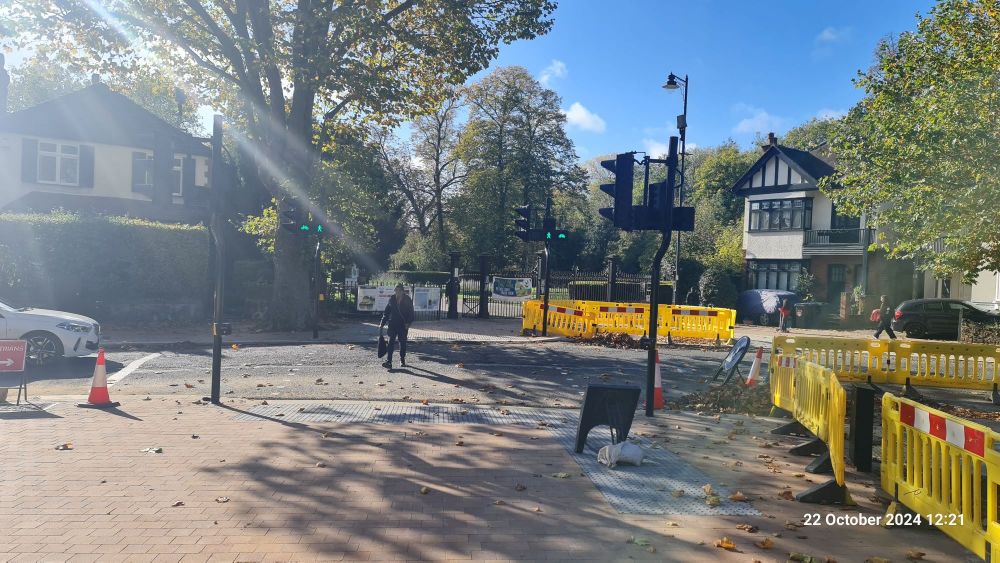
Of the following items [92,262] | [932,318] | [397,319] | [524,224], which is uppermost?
[524,224]

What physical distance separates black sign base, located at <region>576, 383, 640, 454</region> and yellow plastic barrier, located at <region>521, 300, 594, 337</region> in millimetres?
12841

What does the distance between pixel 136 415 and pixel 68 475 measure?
2.74 meters

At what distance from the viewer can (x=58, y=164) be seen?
31859 millimetres

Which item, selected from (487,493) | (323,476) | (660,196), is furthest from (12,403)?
(660,196)

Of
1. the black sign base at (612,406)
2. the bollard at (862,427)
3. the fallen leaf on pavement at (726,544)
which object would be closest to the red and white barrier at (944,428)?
the bollard at (862,427)

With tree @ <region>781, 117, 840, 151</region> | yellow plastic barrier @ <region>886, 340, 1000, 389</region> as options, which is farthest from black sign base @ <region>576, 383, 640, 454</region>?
tree @ <region>781, 117, 840, 151</region>

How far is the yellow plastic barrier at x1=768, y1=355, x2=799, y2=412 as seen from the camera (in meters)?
7.59

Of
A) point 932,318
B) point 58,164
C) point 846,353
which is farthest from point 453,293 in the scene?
point 58,164

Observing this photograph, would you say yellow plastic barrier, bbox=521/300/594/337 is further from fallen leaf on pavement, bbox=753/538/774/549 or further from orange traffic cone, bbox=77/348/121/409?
fallen leaf on pavement, bbox=753/538/774/549

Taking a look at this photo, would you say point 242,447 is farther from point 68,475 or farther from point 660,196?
point 660,196

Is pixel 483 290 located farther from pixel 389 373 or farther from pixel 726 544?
pixel 726 544

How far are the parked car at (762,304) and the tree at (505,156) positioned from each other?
18.8m

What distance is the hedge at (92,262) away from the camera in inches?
755

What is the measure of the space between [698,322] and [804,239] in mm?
17980
